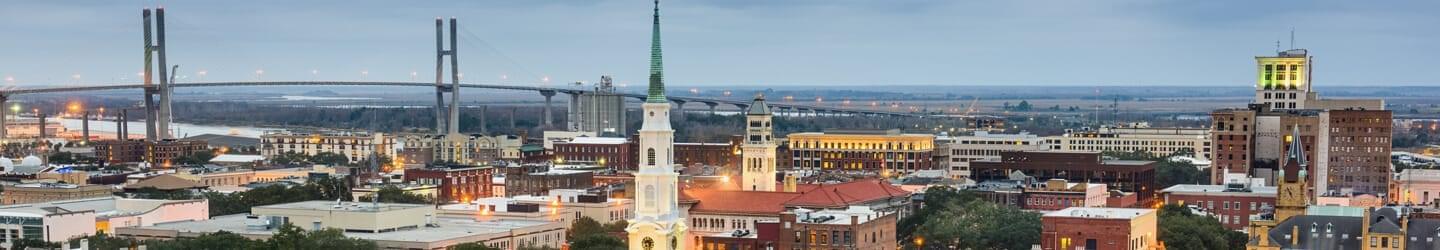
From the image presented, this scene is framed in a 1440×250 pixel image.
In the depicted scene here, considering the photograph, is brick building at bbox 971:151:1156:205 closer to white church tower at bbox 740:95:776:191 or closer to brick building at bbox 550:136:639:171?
white church tower at bbox 740:95:776:191

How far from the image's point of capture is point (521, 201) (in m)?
110

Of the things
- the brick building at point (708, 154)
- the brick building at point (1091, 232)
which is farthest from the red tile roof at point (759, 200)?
the brick building at point (708, 154)

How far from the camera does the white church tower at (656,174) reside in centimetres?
7200

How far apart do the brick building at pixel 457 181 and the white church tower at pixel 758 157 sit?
1926 centimetres

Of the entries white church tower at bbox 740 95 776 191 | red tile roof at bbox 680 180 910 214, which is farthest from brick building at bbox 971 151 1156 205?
red tile roof at bbox 680 180 910 214

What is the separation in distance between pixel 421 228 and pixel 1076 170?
189ft

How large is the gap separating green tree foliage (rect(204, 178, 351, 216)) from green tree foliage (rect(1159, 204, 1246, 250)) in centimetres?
3977

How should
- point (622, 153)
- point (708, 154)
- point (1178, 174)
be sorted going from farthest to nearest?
point (708, 154)
point (622, 153)
point (1178, 174)

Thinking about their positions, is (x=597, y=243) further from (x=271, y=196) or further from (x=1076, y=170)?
(x=1076, y=170)

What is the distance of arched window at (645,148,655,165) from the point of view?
238 feet

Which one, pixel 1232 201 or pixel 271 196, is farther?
pixel 271 196

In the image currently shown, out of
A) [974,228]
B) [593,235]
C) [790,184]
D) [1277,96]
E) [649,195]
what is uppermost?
[1277,96]

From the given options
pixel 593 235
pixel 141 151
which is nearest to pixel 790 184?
pixel 593 235

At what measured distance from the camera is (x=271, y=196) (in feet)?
399
